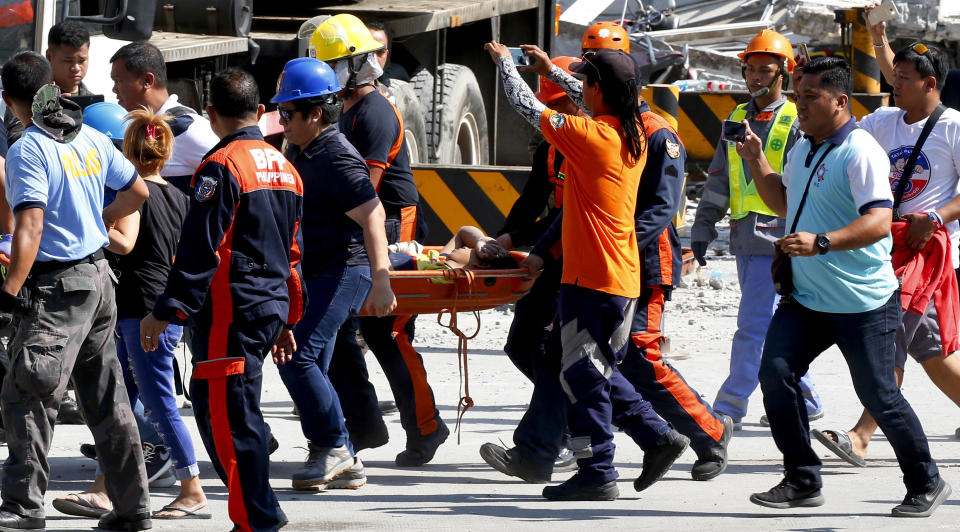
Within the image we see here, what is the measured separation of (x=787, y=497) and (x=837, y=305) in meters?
0.75

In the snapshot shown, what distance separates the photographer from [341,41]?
6645 millimetres

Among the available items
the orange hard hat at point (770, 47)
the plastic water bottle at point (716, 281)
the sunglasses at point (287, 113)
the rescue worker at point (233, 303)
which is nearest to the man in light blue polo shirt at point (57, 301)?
the rescue worker at point (233, 303)

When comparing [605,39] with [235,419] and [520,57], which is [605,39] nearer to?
[520,57]

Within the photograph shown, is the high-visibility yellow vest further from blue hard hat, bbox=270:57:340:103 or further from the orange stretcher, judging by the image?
blue hard hat, bbox=270:57:340:103

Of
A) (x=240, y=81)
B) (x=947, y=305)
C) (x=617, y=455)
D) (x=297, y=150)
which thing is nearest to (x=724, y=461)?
(x=617, y=455)

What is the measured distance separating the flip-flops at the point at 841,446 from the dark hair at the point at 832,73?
1.63m

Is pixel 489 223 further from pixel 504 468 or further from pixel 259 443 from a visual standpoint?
pixel 259 443

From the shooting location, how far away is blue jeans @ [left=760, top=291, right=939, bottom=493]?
5297 mm

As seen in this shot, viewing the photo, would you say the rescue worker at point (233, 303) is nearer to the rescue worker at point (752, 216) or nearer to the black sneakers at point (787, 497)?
the black sneakers at point (787, 497)

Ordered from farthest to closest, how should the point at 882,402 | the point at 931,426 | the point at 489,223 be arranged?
the point at 489,223, the point at 931,426, the point at 882,402

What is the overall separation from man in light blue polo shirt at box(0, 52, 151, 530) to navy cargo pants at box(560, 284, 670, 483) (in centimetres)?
163

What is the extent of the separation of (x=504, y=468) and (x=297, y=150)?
5.23ft

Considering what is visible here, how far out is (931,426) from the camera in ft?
23.6

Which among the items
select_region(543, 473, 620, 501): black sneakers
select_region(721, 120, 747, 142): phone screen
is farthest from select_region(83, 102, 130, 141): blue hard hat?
select_region(721, 120, 747, 142): phone screen
